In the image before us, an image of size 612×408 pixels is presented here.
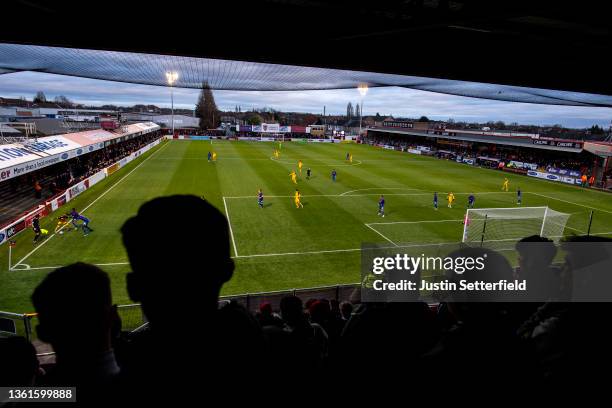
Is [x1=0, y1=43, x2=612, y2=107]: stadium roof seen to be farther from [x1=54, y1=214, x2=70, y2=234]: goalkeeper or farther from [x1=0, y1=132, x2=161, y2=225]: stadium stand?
[x1=0, y1=132, x2=161, y2=225]: stadium stand

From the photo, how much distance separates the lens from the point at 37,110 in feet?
346

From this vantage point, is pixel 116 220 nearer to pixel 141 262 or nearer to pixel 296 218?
pixel 296 218

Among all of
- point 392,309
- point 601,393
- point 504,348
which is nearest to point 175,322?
point 392,309

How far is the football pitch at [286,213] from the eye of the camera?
16.3 metres

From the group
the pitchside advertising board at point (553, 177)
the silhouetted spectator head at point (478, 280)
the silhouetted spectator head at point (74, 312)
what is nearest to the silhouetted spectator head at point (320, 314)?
the silhouetted spectator head at point (478, 280)

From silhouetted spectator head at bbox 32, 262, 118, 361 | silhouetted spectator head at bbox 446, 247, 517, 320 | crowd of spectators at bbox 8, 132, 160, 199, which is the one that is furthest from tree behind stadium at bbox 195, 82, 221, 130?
silhouetted spectator head at bbox 32, 262, 118, 361

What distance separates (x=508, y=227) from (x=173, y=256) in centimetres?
2558

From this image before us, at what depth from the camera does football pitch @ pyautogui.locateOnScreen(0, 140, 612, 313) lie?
1631 centimetres

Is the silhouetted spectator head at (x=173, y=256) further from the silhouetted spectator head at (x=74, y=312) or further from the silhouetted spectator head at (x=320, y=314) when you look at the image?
the silhouetted spectator head at (x=320, y=314)

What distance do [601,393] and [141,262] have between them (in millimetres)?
2564

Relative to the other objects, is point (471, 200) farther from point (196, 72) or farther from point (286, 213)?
point (196, 72)

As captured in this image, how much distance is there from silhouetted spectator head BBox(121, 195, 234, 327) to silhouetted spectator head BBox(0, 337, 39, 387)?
2479mm

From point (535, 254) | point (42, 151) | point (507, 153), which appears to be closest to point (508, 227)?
point (535, 254)

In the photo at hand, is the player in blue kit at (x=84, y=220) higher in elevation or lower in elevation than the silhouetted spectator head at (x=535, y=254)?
lower
